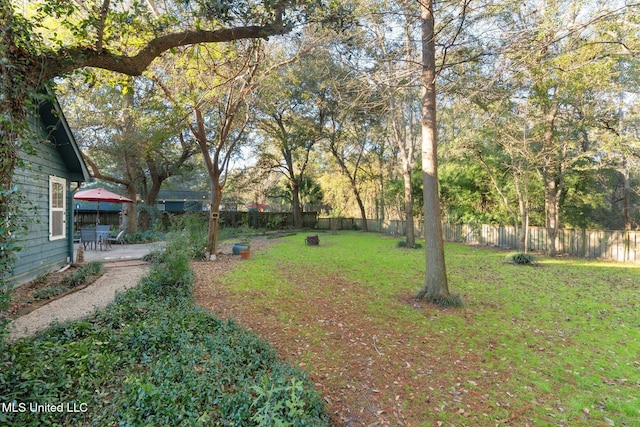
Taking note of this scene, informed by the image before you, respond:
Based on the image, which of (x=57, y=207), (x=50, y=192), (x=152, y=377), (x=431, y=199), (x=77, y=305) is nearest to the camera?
(x=152, y=377)

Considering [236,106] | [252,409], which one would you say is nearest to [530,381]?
[252,409]

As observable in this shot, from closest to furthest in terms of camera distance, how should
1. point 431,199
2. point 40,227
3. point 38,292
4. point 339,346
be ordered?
point 339,346, point 38,292, point 431,199, point 40,227

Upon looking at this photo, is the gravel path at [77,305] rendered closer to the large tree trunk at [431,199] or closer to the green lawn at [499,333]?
the green lawn at [499,333]

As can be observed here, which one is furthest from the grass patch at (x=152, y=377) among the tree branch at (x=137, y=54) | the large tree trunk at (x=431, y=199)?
the large tree trunk at (x=431, y=199)

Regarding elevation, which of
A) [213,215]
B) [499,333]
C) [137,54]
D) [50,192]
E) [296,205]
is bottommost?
[499,333]

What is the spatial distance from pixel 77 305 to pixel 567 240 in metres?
15.7

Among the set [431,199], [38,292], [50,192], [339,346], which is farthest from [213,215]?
[339,346]

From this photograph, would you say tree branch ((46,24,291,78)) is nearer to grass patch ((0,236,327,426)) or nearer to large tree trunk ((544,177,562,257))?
grass patch ((0,236,327,426))

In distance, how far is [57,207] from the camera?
7621 millimetres

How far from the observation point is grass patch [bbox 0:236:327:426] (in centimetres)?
230

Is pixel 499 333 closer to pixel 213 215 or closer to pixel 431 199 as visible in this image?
pixel 431 199

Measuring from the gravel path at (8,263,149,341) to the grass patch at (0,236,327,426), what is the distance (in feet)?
2.14

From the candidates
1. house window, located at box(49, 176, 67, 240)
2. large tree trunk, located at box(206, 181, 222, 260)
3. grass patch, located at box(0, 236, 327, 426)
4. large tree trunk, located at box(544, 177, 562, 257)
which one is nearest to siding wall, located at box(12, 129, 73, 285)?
house window, located at box(49, 176, 67, 240)

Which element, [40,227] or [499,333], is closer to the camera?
[499,333]
